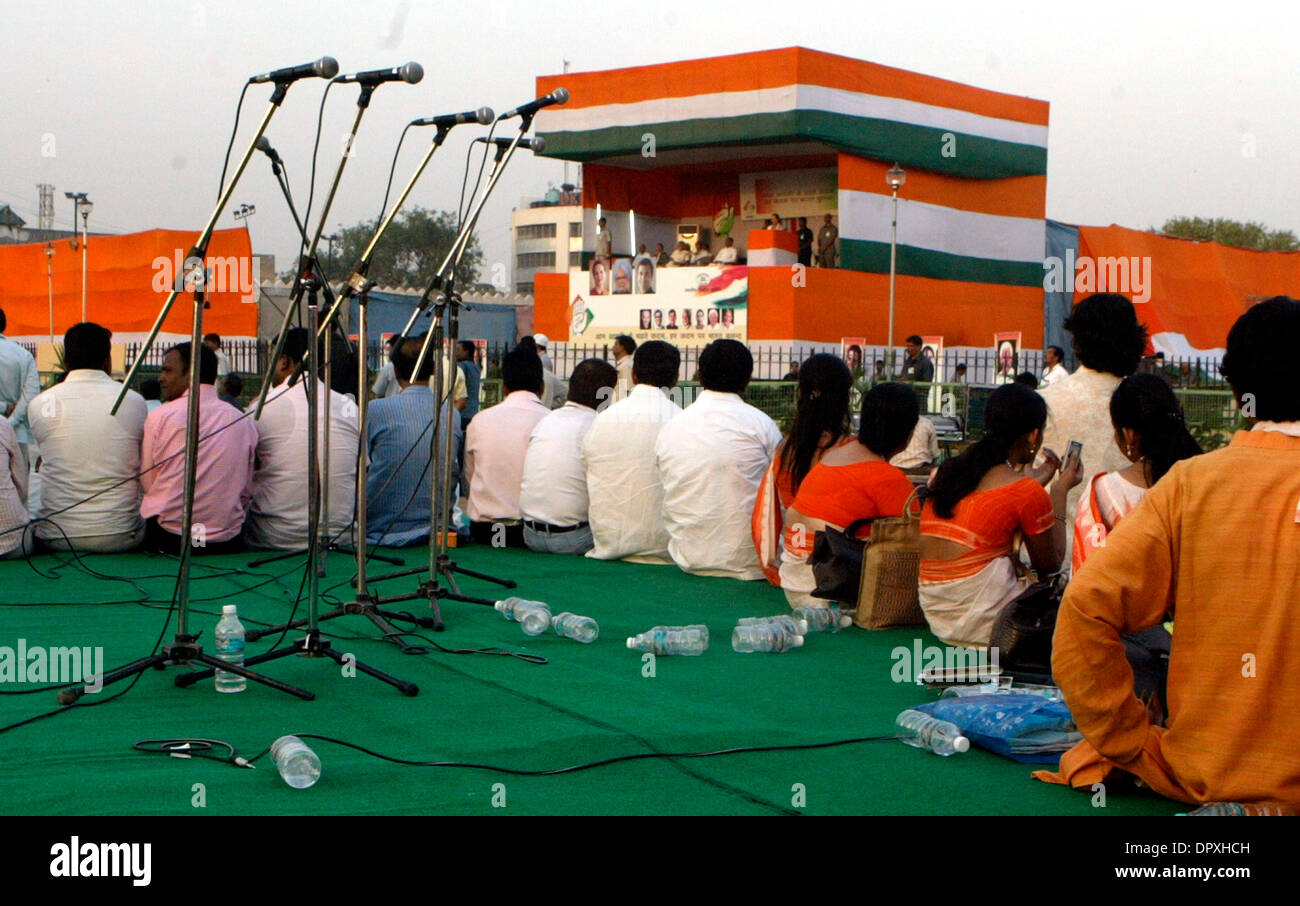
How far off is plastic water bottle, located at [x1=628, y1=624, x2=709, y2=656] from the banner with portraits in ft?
52.2

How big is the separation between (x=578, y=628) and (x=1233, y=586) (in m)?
2.95

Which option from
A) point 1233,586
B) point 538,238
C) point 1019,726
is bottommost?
point 1019,726

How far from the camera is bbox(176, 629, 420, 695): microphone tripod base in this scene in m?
4.25

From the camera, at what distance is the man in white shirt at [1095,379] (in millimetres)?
5195

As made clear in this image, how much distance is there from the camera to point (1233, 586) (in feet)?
9.05

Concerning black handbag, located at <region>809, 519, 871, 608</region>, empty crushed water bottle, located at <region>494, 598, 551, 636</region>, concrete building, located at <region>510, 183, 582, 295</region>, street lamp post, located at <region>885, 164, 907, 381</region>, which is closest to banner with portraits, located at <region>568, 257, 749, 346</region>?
street lamp post, located at <region>885, 164, 907, 381</region>

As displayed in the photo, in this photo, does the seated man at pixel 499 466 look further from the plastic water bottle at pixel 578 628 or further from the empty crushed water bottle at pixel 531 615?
the plastic water bottle at pixel 578 628

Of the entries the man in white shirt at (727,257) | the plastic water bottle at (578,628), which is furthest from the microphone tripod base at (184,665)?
the man in white shirt at (727,257)

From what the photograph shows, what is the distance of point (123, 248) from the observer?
28062mm

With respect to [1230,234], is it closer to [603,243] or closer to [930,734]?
[603,243]

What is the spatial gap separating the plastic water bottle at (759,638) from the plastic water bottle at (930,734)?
4.02ft

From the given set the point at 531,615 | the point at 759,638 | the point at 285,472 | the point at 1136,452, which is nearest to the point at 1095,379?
the point at 1136,452

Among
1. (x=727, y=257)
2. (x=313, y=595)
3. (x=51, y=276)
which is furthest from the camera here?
(x=51, y=276)

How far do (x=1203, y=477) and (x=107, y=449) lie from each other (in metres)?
6.06
